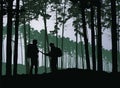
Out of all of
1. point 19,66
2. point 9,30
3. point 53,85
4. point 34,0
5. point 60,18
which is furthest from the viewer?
point 19,66

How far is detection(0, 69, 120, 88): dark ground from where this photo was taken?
46.1ft

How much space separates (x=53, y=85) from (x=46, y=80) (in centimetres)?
74

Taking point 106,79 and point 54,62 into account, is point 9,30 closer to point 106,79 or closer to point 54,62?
point 54,62

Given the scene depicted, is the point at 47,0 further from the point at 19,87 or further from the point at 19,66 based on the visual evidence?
the point at 19,66

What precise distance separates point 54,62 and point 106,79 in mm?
3589

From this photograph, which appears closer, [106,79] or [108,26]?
[106,79]

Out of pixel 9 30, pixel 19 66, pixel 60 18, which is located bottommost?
pixel 19 66

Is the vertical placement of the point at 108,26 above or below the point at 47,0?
below

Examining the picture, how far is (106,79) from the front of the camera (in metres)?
14.5

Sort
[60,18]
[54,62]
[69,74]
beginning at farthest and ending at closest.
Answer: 1. [60,18]
2. [54,62]
3. [69,74]

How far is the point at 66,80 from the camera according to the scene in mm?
14555

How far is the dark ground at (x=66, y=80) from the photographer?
14.1 m

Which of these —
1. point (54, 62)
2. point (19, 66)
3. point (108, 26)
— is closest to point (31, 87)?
point (54, 62)

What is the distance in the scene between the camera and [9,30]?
18828mm
